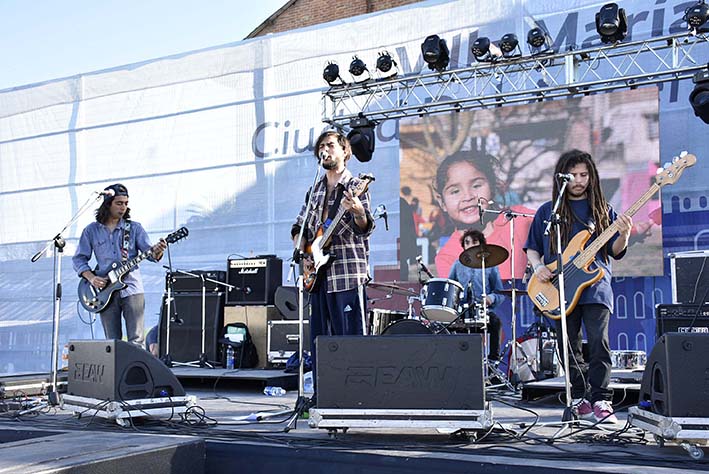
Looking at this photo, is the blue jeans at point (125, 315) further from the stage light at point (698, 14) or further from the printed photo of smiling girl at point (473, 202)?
the stage light at point (698, 14)

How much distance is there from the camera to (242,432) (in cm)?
350

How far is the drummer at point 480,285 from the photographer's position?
7.28 m

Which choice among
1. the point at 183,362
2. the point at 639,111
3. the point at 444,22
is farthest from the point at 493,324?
the point at 444,22

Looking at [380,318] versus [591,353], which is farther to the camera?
[380,318]

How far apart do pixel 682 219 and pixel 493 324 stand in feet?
7.10

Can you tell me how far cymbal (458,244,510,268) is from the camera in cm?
680

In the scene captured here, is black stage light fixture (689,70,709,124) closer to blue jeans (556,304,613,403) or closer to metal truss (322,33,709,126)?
metal truss (322,33,709,126)

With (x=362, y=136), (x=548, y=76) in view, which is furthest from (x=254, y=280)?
(x=548, y=76)

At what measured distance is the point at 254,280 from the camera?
7773mm

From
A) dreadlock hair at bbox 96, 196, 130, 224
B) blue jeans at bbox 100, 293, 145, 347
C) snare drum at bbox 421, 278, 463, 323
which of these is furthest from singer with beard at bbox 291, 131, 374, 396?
Result: snare drum at bbox 421, 278, 463, 323

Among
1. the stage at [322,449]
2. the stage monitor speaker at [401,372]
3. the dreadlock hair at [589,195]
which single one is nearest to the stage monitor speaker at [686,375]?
the stage at [322,449]

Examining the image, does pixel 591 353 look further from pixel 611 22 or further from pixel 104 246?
pixel 611 22

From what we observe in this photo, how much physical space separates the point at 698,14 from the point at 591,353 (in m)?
4.07

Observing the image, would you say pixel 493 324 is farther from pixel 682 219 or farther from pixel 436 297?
pixel 682 219
